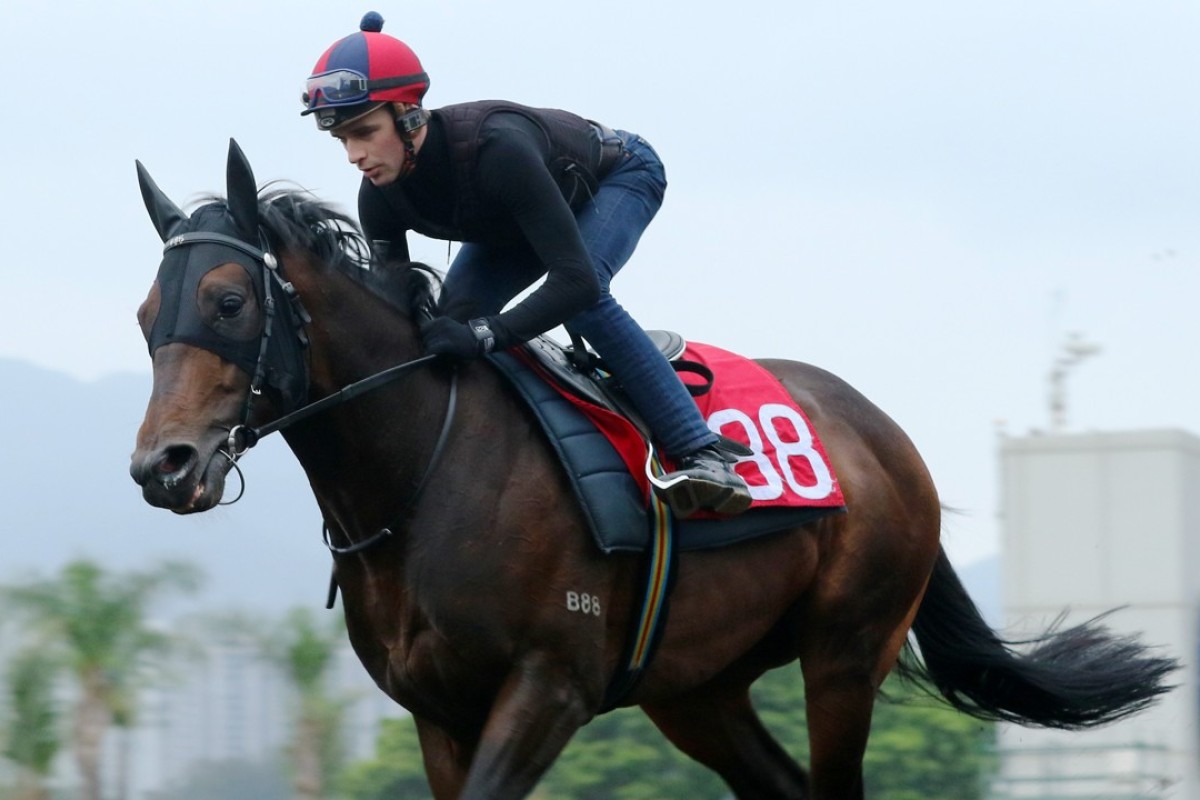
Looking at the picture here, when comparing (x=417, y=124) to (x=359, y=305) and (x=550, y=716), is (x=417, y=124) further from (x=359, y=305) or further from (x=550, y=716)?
(x=550, y=716)

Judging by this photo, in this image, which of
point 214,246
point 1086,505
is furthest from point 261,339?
point 1086,505

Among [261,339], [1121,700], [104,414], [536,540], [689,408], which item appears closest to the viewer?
[261,339]

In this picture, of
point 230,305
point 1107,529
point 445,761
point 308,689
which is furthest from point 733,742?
point 1107,529

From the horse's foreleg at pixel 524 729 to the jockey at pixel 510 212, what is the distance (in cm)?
55

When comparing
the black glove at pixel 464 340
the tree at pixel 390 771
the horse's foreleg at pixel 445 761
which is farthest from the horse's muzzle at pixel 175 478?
the tree at pixel 390 771

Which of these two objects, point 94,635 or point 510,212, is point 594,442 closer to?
point 510,212

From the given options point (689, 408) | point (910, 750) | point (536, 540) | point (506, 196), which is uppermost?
point (506, 196)

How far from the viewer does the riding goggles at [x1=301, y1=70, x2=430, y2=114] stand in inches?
177

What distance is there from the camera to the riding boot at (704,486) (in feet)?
15.7

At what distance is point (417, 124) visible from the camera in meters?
4.62

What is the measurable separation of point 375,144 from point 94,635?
3.50m

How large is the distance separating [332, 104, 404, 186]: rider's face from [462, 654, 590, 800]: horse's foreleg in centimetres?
120

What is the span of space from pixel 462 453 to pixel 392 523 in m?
0.24

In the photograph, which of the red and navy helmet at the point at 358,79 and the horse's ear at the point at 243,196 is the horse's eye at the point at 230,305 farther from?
the red and navy helmet at the point at 358,79
